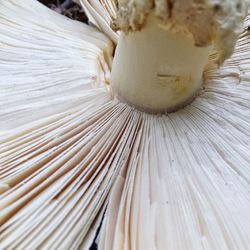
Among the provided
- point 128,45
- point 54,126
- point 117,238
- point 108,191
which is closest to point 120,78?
point 128,45

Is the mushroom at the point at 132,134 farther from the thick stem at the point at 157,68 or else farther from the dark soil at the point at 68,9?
the dark soil at the point at 68,9

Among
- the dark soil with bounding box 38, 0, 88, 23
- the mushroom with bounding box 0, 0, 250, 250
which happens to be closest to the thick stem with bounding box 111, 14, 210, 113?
the mushroom with bounding box 0, 0, 250, 250

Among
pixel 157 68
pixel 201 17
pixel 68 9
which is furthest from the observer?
pixel 68 9

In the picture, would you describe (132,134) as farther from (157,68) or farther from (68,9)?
(68,9)

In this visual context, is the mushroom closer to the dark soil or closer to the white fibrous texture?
the white fibrous texture

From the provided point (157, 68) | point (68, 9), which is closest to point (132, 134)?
point (157, 68)

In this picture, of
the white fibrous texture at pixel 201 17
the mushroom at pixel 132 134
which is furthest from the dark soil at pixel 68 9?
the white fibrous texture at pixel 201 17

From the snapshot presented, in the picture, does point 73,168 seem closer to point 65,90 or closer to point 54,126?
point 54,126
